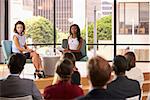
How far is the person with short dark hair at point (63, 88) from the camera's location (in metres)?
2.76

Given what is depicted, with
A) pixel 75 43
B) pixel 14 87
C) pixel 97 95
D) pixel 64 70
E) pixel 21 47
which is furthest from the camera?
pixel 75 43

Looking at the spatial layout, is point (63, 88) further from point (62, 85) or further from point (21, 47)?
point (21, 47)

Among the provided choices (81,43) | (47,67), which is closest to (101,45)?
(81,43)

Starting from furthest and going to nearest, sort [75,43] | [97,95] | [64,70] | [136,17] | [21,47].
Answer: [136,17]
[75,43]
[21,47]
[64,70]
[97,95]

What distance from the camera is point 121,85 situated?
306cm

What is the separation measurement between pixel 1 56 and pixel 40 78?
2936 millimetres

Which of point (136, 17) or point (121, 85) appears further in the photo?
point (136, 17)

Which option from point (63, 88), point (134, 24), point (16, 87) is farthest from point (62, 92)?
point (134, 24)

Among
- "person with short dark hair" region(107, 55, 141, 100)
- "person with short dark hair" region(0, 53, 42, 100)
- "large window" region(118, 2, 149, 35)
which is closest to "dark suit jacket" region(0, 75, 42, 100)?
"person with short dark hair" region(0, 53, 42, 100)

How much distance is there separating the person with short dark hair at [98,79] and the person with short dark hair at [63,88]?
1.85 feet

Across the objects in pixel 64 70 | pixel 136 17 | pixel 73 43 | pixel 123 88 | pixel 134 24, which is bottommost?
pixel 123 88

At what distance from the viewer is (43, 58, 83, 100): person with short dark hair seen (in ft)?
9.04

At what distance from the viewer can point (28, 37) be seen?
350 inches

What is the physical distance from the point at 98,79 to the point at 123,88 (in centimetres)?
92
